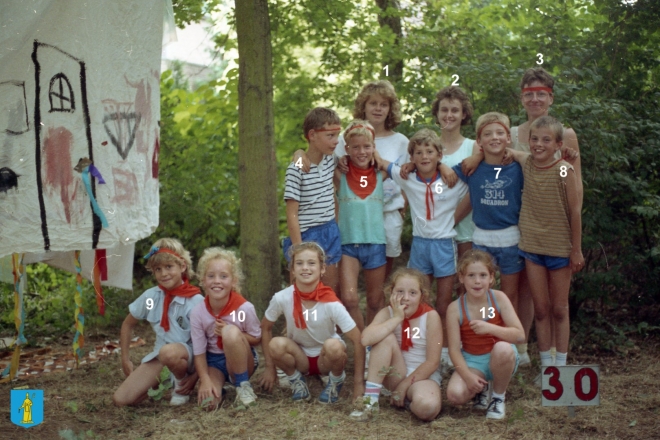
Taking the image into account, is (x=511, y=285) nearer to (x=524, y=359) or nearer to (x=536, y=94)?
(x=524, y=359)

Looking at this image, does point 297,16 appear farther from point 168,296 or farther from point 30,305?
point 30,305

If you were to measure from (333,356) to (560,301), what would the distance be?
1436mm

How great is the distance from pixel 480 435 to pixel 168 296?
201cm

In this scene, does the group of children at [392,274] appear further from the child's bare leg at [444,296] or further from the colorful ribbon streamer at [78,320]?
the colorful ribbon streamer at [78,320]

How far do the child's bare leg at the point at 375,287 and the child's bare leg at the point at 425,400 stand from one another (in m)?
0.84

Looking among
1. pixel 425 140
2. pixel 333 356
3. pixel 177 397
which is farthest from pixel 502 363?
pixel 177 397

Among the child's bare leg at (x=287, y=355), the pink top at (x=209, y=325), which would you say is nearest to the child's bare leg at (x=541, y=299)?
the child's bare leg at (x=287, y=355)

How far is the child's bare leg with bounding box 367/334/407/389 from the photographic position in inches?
168

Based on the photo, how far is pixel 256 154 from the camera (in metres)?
5.38

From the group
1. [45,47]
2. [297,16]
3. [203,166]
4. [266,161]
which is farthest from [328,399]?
[297,16]

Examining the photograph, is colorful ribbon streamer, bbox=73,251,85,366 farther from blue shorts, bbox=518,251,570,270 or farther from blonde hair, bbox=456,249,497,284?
blue shorts, bbox=518,251,570,270

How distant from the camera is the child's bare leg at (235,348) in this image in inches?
173

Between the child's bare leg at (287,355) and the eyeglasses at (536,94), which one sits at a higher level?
the eyeglasses at (536,94)

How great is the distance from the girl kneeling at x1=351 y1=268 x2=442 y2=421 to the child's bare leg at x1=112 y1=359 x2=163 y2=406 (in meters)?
1.25
